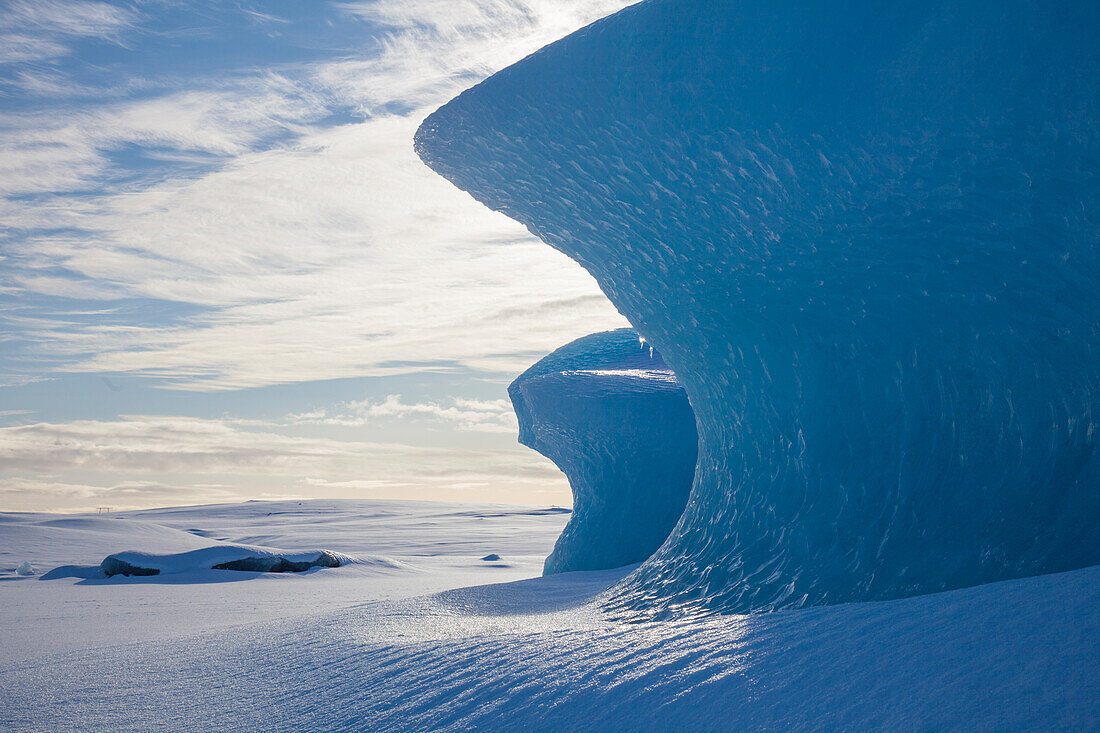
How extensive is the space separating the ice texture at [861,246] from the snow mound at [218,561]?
8420mm

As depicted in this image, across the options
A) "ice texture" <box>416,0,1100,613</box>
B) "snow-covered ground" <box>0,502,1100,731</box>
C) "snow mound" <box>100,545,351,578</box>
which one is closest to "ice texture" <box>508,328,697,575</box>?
"snow-covered ground" <box>0,502,1100,731</box>

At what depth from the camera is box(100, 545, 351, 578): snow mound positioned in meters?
11.6

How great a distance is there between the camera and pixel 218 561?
12.0m

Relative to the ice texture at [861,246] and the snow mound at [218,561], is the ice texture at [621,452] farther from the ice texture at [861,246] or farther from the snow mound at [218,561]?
the snow mound at [218,561]

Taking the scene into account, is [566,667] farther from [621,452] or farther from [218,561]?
[218,561]

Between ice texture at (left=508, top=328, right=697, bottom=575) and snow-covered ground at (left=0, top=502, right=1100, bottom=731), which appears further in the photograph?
ice texture at (left=508, top=328, right=697, bottom=575)

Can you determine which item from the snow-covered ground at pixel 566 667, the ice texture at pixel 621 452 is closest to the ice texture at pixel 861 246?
the snow-covered ground at pixel 566 667

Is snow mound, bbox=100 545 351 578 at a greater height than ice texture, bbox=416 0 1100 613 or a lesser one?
lesser

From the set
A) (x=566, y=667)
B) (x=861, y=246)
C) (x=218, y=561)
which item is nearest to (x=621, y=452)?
(x=861, y=246)

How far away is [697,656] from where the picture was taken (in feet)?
8.73

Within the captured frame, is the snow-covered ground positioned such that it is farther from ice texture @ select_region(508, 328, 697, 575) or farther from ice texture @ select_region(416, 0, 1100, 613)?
ice texture @ select_region(508, 328, 697, 575)

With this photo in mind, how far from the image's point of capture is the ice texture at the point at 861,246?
3793 millimetres

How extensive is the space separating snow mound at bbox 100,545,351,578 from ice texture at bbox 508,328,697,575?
4.48m

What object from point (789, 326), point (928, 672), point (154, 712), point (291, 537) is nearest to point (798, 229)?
point (789, 326)
